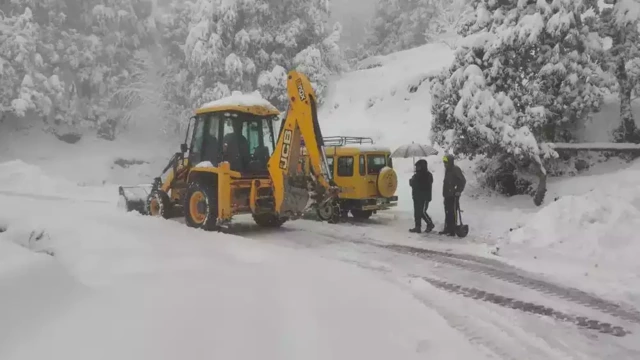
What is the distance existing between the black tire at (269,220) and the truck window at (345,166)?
7.70ft

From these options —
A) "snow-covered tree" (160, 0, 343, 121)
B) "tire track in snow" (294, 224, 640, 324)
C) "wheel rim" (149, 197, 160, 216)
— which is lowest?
"tire track in snow" (294, 224, 640, 324)

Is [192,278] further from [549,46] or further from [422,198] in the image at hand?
[549,46]

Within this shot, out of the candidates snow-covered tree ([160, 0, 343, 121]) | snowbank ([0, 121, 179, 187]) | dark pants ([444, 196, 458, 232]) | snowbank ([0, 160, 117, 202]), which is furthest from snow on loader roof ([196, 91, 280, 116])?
snowbank ([0, 121, 179, 187])

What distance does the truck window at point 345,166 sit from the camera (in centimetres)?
1405

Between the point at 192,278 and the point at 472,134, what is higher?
the point at 472,134

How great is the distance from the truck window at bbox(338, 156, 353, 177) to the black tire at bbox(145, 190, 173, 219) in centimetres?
448

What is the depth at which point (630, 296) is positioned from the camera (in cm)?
625

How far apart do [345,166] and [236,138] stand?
3655 mm

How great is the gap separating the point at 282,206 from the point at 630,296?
6.29 metres

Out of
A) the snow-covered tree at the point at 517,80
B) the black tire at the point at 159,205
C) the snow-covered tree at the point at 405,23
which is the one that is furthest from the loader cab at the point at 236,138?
the snow-covered tree at the point at 405,23

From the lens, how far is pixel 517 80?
14234 mm

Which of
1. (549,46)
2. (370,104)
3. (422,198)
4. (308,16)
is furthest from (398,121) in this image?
(422,198)

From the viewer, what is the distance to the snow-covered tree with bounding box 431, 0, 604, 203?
1307 cm

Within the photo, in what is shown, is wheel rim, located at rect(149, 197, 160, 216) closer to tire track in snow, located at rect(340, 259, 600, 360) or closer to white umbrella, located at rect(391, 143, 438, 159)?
white umbrella, located at rect(391, 143, 438, 159)
